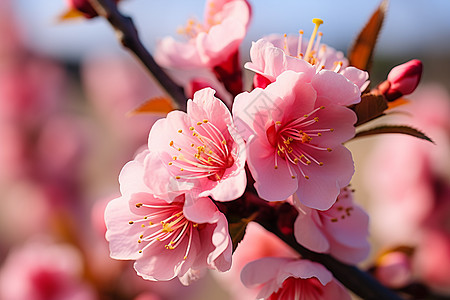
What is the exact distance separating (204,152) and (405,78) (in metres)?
0.29

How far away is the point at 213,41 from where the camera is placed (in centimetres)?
71

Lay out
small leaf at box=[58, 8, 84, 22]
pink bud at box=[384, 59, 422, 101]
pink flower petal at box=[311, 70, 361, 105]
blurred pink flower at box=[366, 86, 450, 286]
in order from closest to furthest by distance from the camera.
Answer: pink flower petal at box=[311, 70, 361, 105] → pink bud at box=[384, 59, 422, 101] → small leaf at box=[58, 8, 84, 22] → blurred pink flower at box=[366, 86, 450, 286]

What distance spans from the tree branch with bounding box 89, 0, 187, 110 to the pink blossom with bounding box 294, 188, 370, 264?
0.85 feet

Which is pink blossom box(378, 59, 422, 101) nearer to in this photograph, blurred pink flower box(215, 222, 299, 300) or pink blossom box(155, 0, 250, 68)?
pink blossom box(155, 0, 250, 68)

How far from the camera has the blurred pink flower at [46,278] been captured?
4.05ft

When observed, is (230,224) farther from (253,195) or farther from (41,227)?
(41,227)

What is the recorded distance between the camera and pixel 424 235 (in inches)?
63.7

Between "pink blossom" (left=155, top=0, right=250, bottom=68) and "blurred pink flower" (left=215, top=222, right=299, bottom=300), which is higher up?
"pink blossom" (left=155, top=0, right=250, bottom=68)

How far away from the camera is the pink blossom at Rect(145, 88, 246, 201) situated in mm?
521

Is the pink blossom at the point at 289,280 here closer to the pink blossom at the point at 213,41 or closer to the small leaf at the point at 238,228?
the small leaf at the point at 238,228

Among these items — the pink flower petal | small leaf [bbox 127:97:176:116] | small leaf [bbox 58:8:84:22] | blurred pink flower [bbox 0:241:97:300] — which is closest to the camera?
the pink flower petal

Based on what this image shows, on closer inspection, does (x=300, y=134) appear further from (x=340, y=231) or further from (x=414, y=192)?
(x=414, y=192)

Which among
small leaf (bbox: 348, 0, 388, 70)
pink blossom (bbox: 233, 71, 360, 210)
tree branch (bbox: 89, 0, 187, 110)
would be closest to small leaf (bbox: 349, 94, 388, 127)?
pink blossom (bbox: 233, 71, 360, 210)

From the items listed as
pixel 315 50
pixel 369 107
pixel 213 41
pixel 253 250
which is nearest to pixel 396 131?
pixel 369 107
